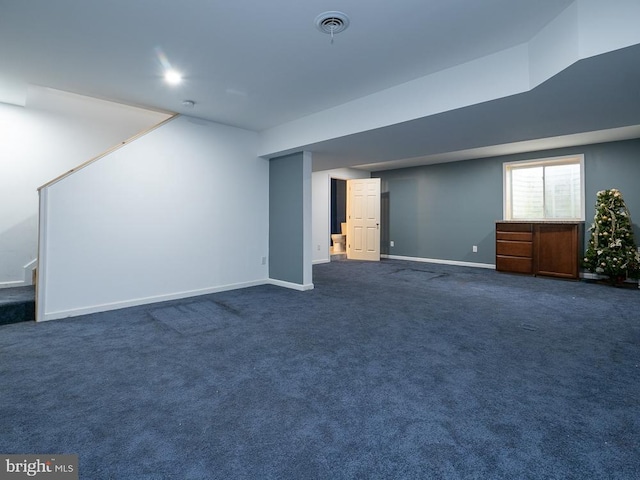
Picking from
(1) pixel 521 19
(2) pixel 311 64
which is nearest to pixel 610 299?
(1) pixel 521 19

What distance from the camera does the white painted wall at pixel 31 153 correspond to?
147 inches

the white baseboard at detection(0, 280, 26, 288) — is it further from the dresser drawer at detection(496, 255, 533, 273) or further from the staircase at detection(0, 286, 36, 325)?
the dresser drawer at detection(496, 255, 533, 273)

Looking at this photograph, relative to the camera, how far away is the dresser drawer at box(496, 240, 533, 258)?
225 inches

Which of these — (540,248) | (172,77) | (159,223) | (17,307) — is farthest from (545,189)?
(17,307)

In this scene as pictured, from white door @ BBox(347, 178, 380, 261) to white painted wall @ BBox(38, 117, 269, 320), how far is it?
345 cm

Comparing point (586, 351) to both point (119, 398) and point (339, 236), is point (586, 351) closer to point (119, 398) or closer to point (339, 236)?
point (119, 398)

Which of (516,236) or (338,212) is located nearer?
(516,236)

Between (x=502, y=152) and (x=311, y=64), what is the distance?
4976 millimetres

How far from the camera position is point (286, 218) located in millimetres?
4797

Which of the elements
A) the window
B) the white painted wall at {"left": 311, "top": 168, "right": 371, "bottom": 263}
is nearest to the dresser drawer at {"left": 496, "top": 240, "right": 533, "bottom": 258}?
the window

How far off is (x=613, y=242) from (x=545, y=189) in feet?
5.43

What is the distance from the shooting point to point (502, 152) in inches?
245

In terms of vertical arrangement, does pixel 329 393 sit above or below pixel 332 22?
below

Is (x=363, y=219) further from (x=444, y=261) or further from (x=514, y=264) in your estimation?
(x=514, y=264)
